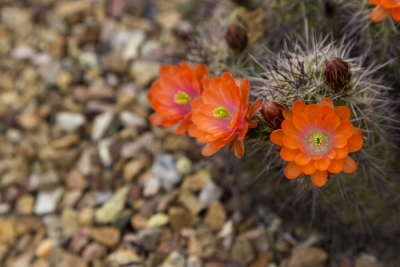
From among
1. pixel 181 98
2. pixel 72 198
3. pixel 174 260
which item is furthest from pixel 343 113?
pixel 72 198

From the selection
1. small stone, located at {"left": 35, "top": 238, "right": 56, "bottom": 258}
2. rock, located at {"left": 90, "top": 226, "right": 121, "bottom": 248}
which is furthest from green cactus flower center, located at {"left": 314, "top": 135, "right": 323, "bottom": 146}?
small stone, located at {"left": 35, "top": 238, "right": 56, "bottom": 258}

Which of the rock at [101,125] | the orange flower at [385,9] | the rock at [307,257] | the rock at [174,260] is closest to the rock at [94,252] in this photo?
the rock at [174,260]

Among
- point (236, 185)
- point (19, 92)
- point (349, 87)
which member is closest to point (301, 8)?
point (349, 87)

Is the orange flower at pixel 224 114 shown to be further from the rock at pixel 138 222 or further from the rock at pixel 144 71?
the rock at pixel 144 71

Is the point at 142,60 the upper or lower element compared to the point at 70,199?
upper

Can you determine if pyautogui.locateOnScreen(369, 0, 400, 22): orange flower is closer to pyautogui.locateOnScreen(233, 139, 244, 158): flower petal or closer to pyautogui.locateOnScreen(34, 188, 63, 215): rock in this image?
pyautogui.locateOnScreen(233, 139, 244, 158): flower petal

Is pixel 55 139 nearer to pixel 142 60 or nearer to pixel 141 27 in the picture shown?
pixel 142 60
